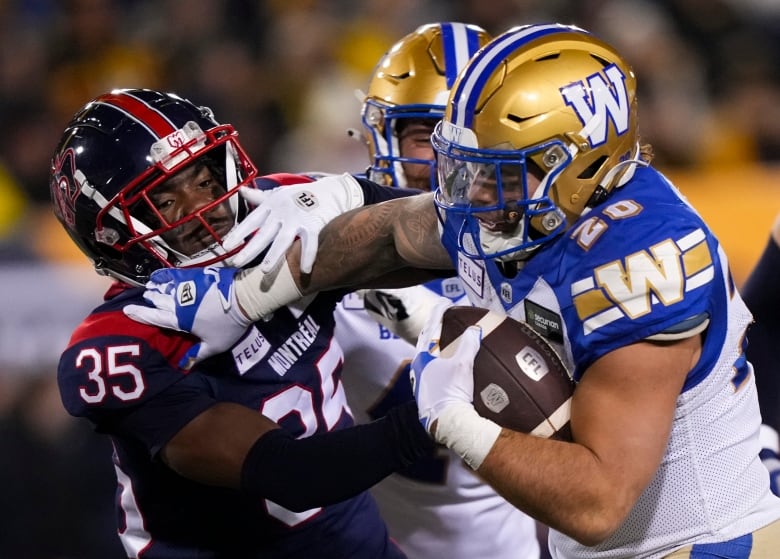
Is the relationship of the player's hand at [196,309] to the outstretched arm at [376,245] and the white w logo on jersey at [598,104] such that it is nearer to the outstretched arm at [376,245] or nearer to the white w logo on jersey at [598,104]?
the outstretched arm at [376,245]

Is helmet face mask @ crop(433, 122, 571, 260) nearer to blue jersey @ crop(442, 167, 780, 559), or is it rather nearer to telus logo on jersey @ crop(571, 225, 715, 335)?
blue jersey @ crop(442, 167, 780, 559)

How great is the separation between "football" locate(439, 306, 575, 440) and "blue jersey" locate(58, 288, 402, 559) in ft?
1.82

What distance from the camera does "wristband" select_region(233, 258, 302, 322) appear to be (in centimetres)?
238

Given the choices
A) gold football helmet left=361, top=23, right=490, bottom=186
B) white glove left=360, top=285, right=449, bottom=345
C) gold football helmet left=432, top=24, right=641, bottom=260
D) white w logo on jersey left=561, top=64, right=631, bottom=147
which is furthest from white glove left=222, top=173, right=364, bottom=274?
white w logo on jersey left=561, top=64, right=631, bottom=147

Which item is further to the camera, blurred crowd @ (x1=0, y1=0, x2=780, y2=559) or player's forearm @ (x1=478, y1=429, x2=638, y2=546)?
blurred crowd @ (x1=0, y1=0, x2=780, y2=559)

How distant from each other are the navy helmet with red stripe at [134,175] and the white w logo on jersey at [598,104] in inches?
31.2

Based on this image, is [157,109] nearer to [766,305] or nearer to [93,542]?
[766,305]

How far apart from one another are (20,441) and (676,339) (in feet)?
11.2

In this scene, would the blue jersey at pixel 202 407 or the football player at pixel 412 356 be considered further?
the football player at pixel 412 356

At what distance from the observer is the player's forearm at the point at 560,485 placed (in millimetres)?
1875

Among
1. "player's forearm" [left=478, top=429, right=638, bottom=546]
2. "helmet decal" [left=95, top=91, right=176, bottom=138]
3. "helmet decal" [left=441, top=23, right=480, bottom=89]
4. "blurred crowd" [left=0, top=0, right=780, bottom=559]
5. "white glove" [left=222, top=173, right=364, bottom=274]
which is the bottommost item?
"blurred crowd" [left=0, top=0, right=780, bottom=559]

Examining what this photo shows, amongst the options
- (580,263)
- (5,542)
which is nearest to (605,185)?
(580,263)

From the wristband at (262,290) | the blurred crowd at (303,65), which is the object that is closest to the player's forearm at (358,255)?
the wristband at (262,290)

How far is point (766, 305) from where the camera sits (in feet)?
10.5
